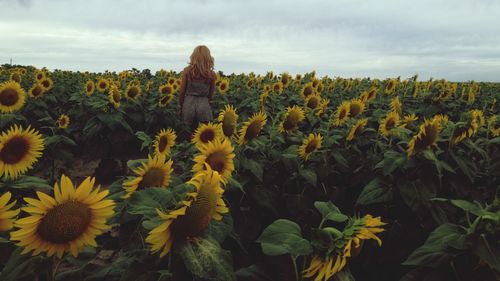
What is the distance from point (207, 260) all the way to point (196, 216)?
0.17 metres

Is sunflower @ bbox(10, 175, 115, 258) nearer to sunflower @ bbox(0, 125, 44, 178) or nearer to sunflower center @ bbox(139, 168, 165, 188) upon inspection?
sunflower center @ bbox(139, 168, 165, 188)

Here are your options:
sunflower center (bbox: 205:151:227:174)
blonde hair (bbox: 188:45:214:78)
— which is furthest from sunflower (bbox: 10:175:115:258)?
blonde hair (bbox: 188:45:214:78)

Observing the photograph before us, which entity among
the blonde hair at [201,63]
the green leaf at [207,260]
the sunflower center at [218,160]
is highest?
the blonde hair at [201,63]

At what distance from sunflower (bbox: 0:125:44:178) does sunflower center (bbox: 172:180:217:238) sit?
1.75 m

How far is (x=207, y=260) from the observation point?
4.75 ft

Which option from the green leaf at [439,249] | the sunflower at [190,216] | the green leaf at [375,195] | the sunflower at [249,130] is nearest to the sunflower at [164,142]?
the sunflower at [249,130]

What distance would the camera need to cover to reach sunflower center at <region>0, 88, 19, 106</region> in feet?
18.4

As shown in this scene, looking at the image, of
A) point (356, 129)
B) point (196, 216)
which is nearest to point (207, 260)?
point (196, 216)

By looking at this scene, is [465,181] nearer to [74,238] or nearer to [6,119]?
[74,238]

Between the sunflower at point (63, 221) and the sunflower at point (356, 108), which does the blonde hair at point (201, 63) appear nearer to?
the sunflower at point (356, 108)

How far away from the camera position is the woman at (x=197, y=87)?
7.14m

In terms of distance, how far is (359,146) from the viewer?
4438 millimetres

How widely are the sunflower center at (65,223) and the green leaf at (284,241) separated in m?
0.71

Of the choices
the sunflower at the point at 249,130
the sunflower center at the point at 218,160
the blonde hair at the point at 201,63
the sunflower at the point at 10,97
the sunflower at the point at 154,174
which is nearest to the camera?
the sunflower at the point at 154,174
